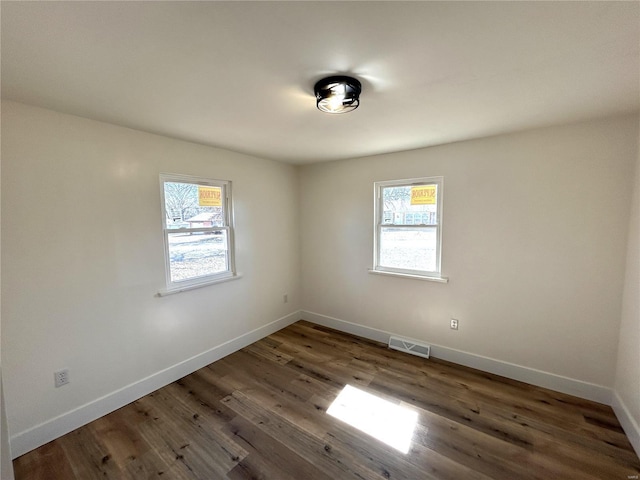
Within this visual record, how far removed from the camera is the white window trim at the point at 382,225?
2.83 metres

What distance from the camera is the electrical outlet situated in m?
1.88

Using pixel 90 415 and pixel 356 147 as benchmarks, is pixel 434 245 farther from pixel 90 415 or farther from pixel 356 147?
pixel 90 415

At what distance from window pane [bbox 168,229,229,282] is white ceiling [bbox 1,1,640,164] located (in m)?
1.12

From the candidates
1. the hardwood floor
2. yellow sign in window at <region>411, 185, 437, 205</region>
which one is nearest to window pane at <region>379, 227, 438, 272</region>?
yellow sign in window at <region>411, 185, 437, 205</region>

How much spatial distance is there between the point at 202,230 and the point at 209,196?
15.5 inches

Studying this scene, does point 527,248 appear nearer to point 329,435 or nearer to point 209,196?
point 329,435

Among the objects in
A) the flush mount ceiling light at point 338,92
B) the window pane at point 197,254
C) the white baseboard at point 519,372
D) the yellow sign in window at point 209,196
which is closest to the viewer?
the flush mount ceiling light at point 338,92

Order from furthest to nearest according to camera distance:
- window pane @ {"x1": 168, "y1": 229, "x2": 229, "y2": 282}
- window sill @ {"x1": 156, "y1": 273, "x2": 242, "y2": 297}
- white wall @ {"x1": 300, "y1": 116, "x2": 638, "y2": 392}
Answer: window pane @ {"x1": 168, "y1": 229, "x2": 229, "y2": 282} < window sill @ {"x1": 156, "y1": 273, "x2": 242, "y2": 297} < white wall @ {"x1": 300, "y1": 116, "x2": 638, "y2": 392}

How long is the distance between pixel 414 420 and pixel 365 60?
2484mm

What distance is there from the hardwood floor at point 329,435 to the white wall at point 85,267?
36cm

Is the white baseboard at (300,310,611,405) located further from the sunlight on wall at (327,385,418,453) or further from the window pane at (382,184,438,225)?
the window pane at (382,184,438,225)

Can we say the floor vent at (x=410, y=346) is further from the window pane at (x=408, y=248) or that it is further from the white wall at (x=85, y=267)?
the white wall at (x=85, y=267)

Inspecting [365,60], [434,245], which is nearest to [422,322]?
[434,245]

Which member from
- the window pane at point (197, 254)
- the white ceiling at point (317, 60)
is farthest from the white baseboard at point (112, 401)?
the white ceiling at point (317, 60)
